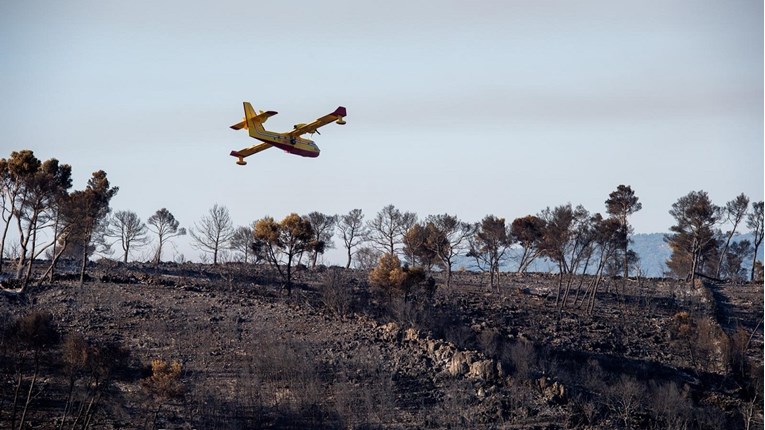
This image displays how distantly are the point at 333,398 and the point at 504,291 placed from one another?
30582mm

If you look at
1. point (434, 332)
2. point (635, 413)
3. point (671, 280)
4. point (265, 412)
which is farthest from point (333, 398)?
point (671, 280)

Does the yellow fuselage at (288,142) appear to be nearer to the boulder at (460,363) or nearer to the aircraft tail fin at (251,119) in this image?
the aircraft tail fin at (251,119)

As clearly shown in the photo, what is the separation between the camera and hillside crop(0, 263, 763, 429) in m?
44.9

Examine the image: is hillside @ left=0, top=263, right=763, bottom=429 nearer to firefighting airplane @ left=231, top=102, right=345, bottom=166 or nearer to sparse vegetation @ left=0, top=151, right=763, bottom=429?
sparse vegetation @ left=0, top=151, right=763, bottom=429

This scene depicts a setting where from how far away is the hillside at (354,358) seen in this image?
44.9 metres

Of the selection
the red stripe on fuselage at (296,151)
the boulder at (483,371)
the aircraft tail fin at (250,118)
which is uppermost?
the aircraft tail fin at (250,118)

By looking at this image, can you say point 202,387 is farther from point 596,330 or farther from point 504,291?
point 504,291

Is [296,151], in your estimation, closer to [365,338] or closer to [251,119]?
[251,119]

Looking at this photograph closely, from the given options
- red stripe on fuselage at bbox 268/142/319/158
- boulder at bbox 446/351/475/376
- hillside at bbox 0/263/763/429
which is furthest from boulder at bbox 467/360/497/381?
red stripe on fuselage at bbox 268/142/319/158

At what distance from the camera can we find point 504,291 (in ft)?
249

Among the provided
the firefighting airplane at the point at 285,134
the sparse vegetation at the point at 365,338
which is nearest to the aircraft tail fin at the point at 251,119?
the firefighting airplane at the point at 285,134

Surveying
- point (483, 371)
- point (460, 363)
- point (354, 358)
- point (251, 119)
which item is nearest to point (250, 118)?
point (251, 119)

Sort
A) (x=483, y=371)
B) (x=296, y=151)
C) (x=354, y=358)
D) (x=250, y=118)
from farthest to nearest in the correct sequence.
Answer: (x=354, y=358)
(x=296, y=151)
(x=250, y=118)
(x=483, y=371)

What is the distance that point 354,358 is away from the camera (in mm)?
52281
